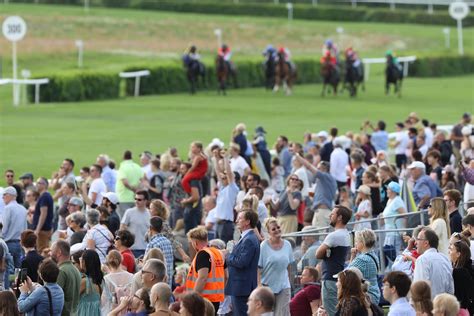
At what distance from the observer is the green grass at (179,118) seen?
89.5 feet

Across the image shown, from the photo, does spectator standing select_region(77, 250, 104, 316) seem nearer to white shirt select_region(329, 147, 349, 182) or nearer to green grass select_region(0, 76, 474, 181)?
white shirt select_region(329, 147, 349, 182)

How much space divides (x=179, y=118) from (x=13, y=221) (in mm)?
17938

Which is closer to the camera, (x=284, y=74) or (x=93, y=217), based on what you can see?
(x=93, y=217)

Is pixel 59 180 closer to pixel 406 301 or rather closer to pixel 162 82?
pixel 406 301

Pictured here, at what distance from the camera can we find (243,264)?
11.8 meters

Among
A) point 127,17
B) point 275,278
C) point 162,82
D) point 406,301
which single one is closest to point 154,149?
point 162,82

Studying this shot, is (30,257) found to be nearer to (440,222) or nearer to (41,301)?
(41,301)

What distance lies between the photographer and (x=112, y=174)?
64.1 feet

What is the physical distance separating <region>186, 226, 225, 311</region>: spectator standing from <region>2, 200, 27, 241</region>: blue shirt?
13.7ft

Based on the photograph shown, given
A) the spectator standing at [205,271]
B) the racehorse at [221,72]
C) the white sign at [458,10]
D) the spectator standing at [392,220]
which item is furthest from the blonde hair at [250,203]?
the white sign at [458,10]

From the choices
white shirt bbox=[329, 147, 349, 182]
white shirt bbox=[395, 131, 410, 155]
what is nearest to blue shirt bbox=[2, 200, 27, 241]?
white shirt bbox=[329, 147, 349, 182]

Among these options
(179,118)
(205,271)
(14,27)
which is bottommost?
(179,118)

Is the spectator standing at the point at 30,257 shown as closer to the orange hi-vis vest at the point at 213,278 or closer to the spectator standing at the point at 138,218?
the orange hi-vis vest at the point at 213,278

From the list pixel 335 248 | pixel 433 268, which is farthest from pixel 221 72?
pixel 433 268
